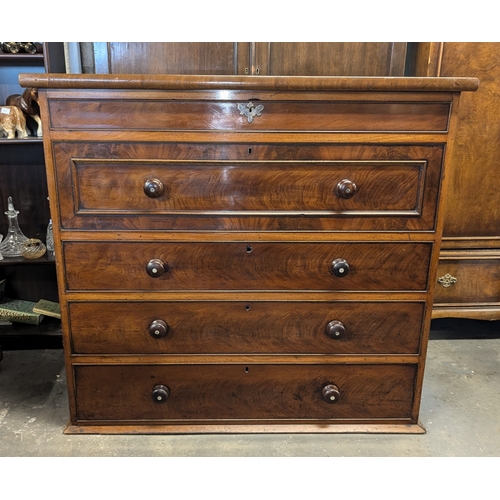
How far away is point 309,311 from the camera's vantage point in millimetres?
1779

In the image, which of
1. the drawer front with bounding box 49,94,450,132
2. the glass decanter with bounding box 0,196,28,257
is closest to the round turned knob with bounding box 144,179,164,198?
the drawer front with bounding box 49,94,450,132

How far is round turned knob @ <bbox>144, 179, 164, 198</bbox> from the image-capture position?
1.59 m

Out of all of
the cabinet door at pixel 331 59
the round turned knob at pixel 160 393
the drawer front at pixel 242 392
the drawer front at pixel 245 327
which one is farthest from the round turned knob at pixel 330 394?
the cabinet door at pixel 331 59

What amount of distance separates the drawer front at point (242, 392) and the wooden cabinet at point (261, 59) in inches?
47.5

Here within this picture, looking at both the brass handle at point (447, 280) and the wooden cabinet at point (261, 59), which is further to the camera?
the brass handle at point (447, 280)

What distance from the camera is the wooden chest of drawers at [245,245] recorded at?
155 cm

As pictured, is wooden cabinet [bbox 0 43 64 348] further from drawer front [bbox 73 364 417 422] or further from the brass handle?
the brass handle

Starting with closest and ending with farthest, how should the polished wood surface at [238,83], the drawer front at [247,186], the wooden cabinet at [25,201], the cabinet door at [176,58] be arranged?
the polished wood surface at [238,83], the drawer front at [247,186], the cabinet door at [176,58], the wooden cabinet at [25,201]

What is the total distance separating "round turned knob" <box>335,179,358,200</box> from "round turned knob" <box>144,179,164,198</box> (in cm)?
61

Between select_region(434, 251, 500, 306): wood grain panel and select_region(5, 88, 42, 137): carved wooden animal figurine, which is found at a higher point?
select_region(5, 88, 42, 137): carved wooden animal figurine

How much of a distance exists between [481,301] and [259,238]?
4.59 feet

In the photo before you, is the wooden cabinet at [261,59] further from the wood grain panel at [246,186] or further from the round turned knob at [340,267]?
the round turned knob at [340,267]

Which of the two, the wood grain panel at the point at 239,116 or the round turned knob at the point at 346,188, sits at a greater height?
the wood grain panel at the point at 239,116

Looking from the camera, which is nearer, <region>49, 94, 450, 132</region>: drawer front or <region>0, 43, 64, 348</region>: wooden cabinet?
<region>49, 94, 450, 132</region>: drawer front
